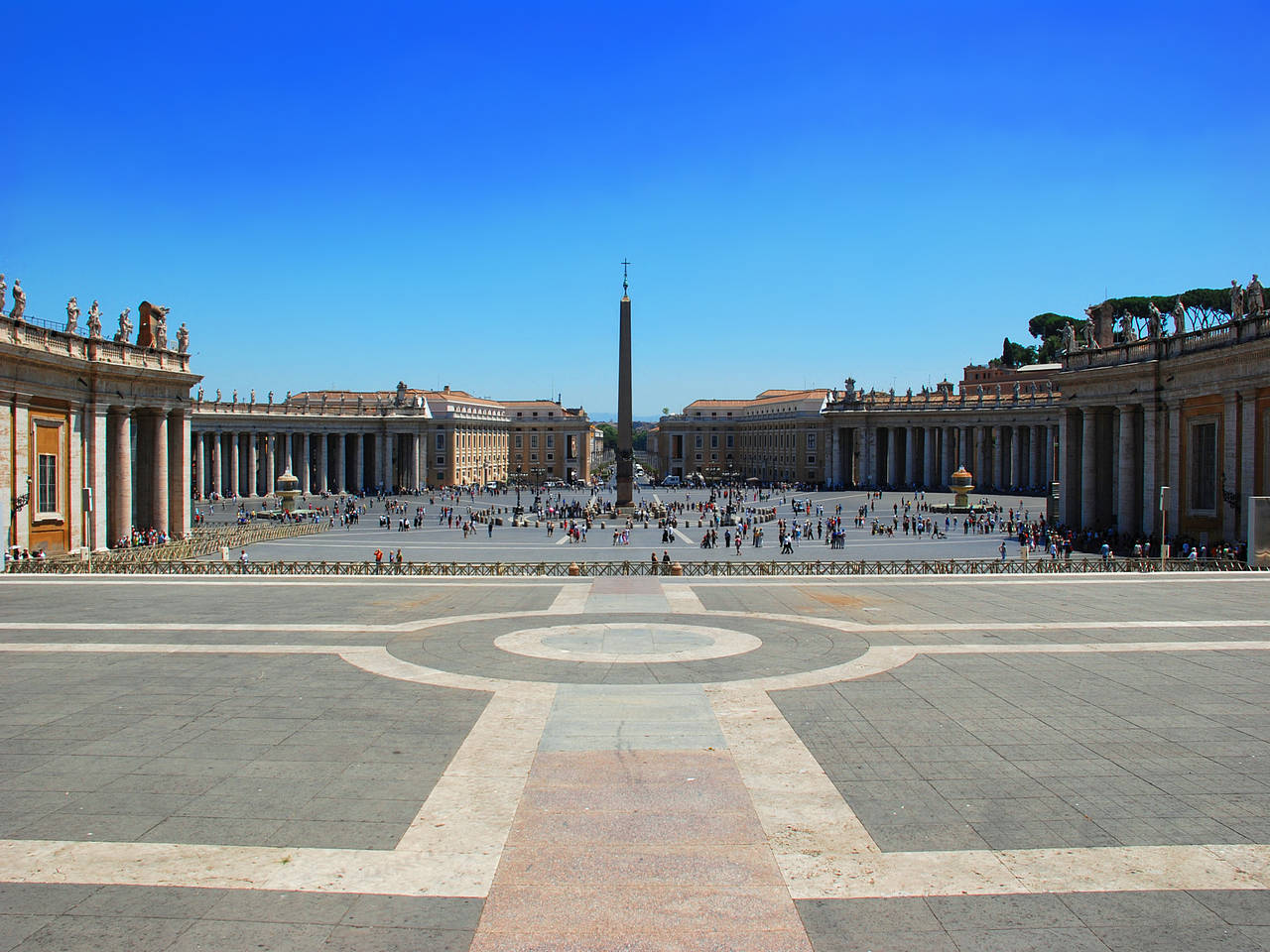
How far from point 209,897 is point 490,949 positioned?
2.70 m

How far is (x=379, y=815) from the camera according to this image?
10008mm

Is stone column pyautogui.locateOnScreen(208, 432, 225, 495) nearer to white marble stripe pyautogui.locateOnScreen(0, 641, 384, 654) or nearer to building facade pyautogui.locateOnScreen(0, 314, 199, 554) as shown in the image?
building facade pyautogui.locateOnScreen(0, 314, 199, 554)

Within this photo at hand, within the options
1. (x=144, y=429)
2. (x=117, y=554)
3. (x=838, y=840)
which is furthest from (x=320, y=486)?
(x=838, y=840)

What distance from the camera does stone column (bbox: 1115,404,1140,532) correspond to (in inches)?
1895

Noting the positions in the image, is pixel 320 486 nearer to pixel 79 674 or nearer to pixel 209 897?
pixel 79 674

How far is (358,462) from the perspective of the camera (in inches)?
4306

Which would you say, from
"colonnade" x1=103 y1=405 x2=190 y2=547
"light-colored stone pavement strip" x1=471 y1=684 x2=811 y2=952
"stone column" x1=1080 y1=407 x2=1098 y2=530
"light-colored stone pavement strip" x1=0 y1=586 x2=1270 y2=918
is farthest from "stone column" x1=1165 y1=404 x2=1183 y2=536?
"colonnade" x1=103 y1=405 x2=190 y2=547

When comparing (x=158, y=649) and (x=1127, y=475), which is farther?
(x=1127, y=475)

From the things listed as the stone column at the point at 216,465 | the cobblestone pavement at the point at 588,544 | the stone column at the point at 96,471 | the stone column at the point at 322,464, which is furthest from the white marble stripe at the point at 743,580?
the stone column at the point at 322,464

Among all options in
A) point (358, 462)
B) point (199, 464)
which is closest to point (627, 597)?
point (199, 464)

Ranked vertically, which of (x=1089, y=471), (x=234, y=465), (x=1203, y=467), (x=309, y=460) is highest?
(x=309, y=460)

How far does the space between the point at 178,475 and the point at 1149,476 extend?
5003 cm

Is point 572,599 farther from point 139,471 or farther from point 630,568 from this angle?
point 139,471

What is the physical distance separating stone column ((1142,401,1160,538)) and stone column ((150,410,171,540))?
49.2 m
